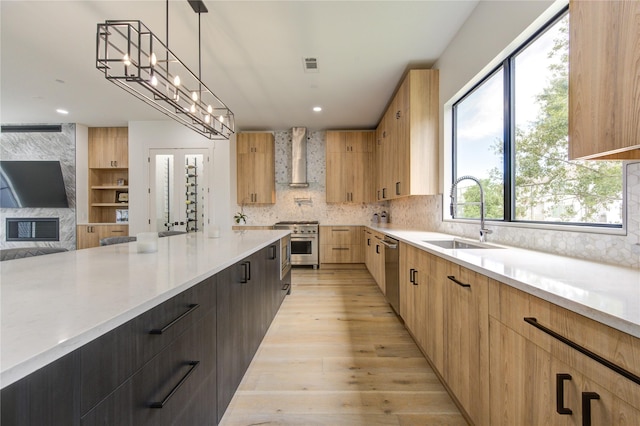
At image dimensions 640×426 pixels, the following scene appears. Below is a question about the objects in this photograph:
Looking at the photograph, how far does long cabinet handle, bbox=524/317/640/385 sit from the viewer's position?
579 millimetres

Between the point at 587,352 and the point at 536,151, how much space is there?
1531 mm

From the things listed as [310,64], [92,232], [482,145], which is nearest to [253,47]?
[310,64]

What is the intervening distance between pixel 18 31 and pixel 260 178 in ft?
11.8

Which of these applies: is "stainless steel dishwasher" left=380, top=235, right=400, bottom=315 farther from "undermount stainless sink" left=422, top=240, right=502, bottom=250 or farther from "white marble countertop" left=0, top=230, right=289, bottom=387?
"white marble countertop" left=0, top=230, right=289, bottom=387

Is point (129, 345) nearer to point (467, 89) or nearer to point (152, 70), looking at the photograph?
point (152, 70)

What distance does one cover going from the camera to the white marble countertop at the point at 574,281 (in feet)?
2.09

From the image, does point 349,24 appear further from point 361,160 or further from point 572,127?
point 361,160

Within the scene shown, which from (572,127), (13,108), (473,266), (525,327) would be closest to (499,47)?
(572,127)

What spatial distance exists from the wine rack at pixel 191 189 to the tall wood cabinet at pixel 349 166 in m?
2.72

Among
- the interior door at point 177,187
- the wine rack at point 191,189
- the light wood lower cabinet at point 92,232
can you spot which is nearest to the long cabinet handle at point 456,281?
the interior door at point 177,187

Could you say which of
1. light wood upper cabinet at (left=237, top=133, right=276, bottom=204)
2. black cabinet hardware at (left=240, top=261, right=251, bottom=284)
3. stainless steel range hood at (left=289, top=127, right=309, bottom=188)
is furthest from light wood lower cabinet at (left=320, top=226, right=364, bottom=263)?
black cabinet hardware at (left=240, top=261, right=251, bottom=284)

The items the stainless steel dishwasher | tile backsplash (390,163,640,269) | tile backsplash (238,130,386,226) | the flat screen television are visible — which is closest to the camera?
tile backsplash (390,163,640,269)

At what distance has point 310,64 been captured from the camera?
3.10 metres

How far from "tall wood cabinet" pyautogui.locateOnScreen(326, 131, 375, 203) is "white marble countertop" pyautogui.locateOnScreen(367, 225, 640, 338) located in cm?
411
